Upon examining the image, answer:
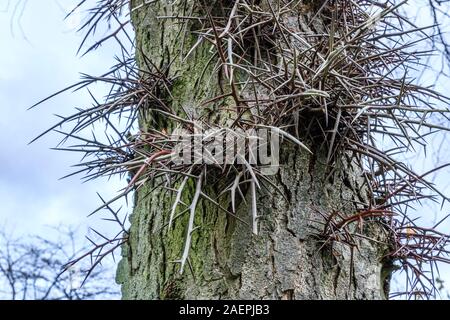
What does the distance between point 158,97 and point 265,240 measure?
399 millimetres

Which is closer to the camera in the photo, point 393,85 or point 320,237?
point 320,237

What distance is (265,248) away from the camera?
92 centimetres

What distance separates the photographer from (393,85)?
1.07m

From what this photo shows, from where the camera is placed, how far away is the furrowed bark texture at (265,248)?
2.98 ft

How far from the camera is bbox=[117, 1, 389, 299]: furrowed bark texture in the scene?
0.91 meters

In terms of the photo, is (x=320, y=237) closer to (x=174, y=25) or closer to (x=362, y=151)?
(x=362, y=151)

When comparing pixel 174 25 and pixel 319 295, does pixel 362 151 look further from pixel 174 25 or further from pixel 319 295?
pixel 174 25

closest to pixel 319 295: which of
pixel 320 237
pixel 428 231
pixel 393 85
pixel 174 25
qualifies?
pixel 320 237

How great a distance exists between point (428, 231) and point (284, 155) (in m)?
0.35

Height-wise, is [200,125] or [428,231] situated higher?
[200,125]
